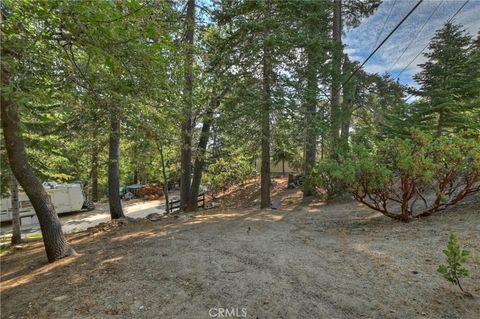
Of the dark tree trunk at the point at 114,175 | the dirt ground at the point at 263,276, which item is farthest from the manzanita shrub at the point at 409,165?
the dark tree trunk at the point at 114,175

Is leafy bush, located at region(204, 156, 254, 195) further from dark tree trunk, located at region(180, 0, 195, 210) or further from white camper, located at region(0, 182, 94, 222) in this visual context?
white camper, located at region(0, 182, 94, 222)

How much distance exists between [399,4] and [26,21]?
7.79 meters

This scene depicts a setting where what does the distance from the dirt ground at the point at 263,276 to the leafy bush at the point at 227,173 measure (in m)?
10.5

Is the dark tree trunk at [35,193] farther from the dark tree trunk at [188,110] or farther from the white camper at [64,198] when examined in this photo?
the white camper at [64,198]

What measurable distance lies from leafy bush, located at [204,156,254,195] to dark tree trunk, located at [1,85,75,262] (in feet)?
34.9

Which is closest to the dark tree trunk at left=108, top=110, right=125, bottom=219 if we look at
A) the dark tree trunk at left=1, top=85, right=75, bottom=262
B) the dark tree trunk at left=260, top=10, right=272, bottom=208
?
the dark tree trunk at left=1, top=85, right=75, bottom=262

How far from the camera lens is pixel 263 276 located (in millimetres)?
3199

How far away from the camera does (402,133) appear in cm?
1082

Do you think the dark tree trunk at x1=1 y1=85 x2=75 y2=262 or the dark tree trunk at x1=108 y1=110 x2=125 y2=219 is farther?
the dark tree trunk at x1=108 y1=110 x2=125 y2=219

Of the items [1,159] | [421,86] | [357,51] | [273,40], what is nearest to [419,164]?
[273,40]

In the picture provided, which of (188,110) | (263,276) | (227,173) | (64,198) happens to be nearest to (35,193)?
(188,110)

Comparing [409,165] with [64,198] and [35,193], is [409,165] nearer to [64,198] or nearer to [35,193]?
[35,193]

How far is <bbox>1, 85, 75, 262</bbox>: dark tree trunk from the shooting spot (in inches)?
189

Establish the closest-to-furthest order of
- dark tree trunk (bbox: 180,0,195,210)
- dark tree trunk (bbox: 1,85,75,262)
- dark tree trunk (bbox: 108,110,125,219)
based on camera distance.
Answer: dark tree trunk (bbox: 1,85,75,262) → dark tree trunk (bbox: 180,0,195,210) → dark tree trunk (bbox: 108,110,125,219)
